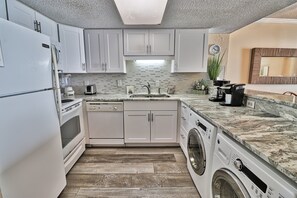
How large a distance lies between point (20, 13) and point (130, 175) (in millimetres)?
2273

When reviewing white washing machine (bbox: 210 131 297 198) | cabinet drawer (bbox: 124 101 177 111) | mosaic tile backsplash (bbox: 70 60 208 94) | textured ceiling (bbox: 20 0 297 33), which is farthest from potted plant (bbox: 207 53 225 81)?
white washing machine (bbox: 210 131 297 198)

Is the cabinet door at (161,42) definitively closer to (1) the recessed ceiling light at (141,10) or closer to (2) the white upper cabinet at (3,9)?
(1) the recessed ceiling light at (141,10)

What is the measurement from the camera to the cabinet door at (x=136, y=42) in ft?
9.21

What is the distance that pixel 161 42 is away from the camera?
2838 mm

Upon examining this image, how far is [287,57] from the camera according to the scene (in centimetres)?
353

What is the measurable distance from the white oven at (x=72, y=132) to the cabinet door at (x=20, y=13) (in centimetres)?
102

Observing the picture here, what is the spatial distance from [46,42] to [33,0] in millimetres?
734

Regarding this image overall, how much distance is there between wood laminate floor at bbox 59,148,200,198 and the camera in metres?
1.79

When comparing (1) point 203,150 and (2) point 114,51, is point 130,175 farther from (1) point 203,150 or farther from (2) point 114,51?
(2) point 114,51

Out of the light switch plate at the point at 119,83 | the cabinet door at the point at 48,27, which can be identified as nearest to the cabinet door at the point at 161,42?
the light switch plate at the point at 119,83

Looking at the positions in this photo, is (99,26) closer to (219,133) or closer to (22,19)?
(22,19)

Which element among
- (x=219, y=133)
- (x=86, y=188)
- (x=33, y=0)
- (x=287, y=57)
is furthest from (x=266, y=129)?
(x=287, y=57)

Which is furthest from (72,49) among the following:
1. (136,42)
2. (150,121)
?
(150,121)

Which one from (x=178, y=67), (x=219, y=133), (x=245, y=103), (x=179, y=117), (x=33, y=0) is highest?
(x=33, y=0)
